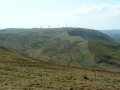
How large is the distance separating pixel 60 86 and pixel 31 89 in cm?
330

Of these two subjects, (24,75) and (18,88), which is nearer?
(18,88)

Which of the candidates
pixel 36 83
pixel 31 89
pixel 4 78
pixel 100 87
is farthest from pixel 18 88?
pixel 100 87

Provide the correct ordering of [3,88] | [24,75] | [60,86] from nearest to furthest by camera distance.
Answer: [3,88]
[60,86]
[24,75]

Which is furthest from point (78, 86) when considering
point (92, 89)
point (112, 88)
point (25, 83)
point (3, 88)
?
point (3, 88)

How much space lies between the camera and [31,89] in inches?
987

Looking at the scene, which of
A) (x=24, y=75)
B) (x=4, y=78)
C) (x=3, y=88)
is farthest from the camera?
(x=24, y=75)

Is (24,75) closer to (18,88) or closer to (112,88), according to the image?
(18,88)

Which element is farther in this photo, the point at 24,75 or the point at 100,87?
the point at 24,75

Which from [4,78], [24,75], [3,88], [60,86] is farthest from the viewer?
[24,75]

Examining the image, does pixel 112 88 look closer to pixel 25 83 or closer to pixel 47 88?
pixel 47 88

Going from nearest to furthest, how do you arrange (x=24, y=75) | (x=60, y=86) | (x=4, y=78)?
(x=60, y=86) → (x=4, y=78) → (x=24, y=75)

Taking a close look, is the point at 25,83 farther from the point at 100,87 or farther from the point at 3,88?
the point at 100,87

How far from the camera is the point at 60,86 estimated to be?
88.7 feet

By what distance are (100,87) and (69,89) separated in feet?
12.0
